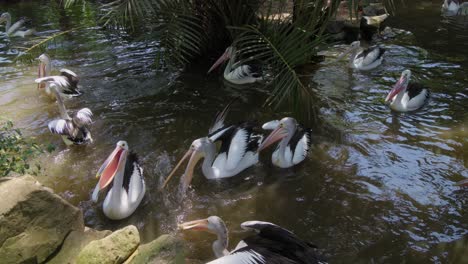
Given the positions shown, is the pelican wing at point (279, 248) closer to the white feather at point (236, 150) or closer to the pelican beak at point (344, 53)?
the white feather at point (236, 150)

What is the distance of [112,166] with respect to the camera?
4.09m

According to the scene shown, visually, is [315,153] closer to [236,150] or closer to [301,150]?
[301,150]

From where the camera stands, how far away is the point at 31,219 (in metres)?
3.09

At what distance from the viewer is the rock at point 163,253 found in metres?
2.93

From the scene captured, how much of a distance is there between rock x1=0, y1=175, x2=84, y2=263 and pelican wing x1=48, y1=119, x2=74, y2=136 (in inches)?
79.1

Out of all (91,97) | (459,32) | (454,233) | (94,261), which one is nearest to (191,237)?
(94,261)

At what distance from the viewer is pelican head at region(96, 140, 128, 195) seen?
13.0 ft

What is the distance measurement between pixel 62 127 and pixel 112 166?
59.9 inches

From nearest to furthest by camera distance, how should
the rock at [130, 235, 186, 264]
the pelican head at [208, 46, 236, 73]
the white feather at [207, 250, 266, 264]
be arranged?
the white feather at [207, 250, 266, 264], the rock at [130, 235, 186, 264], the pelican head at [208, 46, 236, 73]

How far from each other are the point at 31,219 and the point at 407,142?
419cm

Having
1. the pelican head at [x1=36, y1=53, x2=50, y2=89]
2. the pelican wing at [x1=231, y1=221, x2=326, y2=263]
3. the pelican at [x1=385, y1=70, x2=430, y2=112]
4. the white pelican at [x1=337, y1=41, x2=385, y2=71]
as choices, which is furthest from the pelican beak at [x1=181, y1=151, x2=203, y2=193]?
the white pelican at [x1=337, y1=41, x2=385, y2=71]

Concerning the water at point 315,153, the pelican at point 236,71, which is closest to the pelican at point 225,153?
the water at point 315,153

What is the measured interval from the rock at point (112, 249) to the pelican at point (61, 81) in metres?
3.79

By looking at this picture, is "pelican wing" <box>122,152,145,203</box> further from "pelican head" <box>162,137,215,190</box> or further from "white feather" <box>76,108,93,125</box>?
"white feather" <box>76,108,93,125</box>
